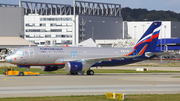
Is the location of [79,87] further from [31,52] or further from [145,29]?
[145,29]

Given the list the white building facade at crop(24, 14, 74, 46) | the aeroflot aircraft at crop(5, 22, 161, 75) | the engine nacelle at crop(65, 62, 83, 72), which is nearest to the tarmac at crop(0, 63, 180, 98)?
the engine nacelle at crop(65, 62, 83, 72)

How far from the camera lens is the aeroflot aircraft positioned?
45594mm

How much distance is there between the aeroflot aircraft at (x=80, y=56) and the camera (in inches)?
1795

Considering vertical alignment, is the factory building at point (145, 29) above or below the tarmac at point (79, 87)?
above

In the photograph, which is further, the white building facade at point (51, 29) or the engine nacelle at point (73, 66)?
the white building facade at point (51, 29)

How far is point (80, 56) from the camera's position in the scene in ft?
162

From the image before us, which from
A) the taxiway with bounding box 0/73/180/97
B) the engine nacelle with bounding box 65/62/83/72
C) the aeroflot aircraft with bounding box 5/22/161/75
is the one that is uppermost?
the aeroflot aircraft with bounding box 5/22/161/75

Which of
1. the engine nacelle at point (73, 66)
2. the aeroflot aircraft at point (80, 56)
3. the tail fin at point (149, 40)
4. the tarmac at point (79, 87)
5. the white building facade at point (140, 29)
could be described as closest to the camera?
the tarmac at point (79, 87)

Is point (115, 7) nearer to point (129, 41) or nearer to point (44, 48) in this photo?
point (129, 41)

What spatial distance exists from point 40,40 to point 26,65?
369 ft

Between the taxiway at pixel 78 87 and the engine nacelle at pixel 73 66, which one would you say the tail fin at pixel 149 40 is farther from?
the taxiway at pixel 78 87

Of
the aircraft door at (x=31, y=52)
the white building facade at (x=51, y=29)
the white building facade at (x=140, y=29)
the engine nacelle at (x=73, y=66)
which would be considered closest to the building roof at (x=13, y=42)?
the white building facade at (x=51, y=29)

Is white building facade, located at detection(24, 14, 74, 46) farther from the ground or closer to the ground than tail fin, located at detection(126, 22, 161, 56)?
farther from the ground

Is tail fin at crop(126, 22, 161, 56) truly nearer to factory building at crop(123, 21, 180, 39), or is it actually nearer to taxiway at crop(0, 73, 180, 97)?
taxiway at crop(0, 73, 180, 97)
